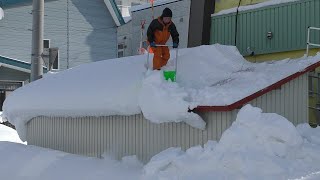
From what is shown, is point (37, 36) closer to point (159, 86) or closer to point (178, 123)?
point (159, 86)

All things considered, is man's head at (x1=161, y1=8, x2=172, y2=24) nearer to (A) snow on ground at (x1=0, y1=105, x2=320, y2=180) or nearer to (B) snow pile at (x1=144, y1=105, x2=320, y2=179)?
(A) snow on ground at (x1=0, y1=105, x2=320, y2=180)

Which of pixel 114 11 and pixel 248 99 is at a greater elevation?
pixel 114 11

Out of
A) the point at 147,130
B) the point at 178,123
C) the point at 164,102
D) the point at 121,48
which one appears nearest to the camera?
the point at 164,102

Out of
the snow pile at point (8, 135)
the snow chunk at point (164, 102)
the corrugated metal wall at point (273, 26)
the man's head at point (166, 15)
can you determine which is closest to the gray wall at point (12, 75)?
the snow pile at point (8, 135)

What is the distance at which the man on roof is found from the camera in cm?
808

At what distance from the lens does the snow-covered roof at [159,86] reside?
22.4 ft

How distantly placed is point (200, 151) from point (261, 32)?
4616 mm

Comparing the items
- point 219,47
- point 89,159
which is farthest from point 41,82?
point 219,47

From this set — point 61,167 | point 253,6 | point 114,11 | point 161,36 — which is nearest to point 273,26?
point 253,6

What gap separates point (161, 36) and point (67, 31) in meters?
15.3

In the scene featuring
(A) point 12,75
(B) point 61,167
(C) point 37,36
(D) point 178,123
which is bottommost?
(B) point 61,167

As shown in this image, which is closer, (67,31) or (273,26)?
(273,26)

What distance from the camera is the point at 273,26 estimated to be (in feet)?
32.4

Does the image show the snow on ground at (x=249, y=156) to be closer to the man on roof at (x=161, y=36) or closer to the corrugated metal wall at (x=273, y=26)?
the man on roof at (x=161, y=36)
